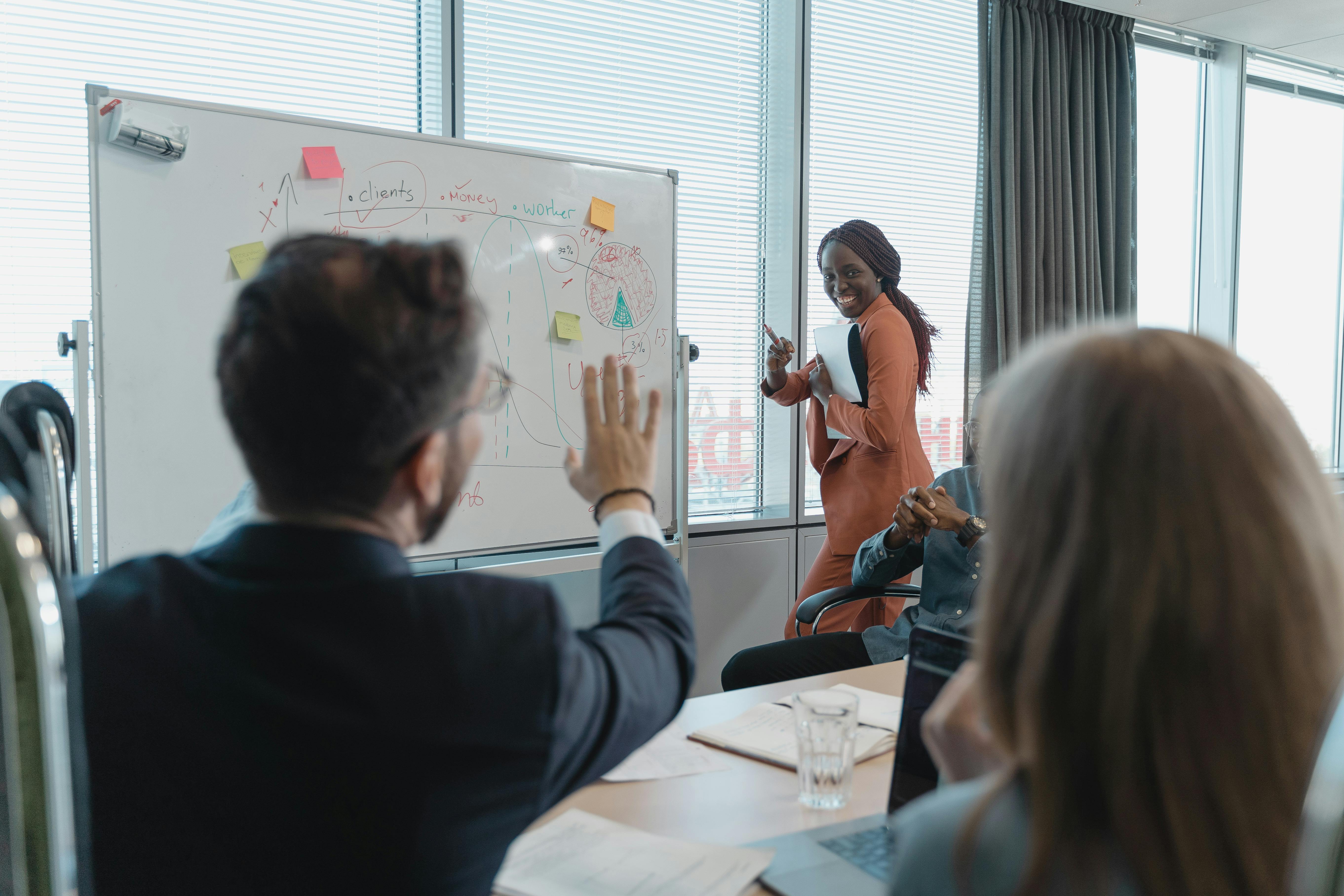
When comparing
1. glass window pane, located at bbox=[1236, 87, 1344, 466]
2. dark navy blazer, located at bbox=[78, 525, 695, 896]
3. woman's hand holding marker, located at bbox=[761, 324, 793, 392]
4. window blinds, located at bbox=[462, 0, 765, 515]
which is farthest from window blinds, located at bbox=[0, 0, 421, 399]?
glass window pane, located at bbox=[1236, 87, 1344, 466]

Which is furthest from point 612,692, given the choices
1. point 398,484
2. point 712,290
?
point 712,290

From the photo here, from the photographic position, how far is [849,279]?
9.16 ft

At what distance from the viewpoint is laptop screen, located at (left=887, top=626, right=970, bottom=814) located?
1029 millimetres

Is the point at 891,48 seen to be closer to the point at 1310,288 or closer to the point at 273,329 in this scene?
the point at 1310,288

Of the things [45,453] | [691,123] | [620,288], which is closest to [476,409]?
[45,453]

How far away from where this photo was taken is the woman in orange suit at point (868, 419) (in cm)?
268

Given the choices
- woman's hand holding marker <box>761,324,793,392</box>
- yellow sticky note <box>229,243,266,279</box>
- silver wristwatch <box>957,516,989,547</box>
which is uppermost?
yellow sticky note <box>229,243,266,279</box>

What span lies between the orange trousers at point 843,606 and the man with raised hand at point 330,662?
205 centimetres

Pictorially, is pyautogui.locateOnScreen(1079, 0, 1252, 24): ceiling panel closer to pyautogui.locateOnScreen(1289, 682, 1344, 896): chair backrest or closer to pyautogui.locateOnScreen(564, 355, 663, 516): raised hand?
pyautogui.locateOnScreen(564, 355, 663, 516): raised hand

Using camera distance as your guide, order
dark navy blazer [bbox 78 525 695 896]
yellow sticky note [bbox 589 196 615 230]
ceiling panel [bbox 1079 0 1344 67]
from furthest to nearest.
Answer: ceiling panel [bbox 1079 0 1344 67], yellow sticky note [bbox 589 196 615 230], dark navy blazer [bbox 78 525 695 896]

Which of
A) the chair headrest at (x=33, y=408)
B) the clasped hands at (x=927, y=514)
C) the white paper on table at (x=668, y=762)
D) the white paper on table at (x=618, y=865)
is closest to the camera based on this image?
the white paper on table at (x=618, y=865)

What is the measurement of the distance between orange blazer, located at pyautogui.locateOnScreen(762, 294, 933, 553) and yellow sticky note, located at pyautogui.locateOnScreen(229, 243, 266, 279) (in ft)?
5.31

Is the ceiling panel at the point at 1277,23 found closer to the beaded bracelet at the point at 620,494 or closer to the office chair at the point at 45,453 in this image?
the beaded bracelet at the point at 620,494

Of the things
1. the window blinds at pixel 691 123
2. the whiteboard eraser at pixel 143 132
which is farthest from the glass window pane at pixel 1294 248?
the whiteboard eraser at pixel 143 132
